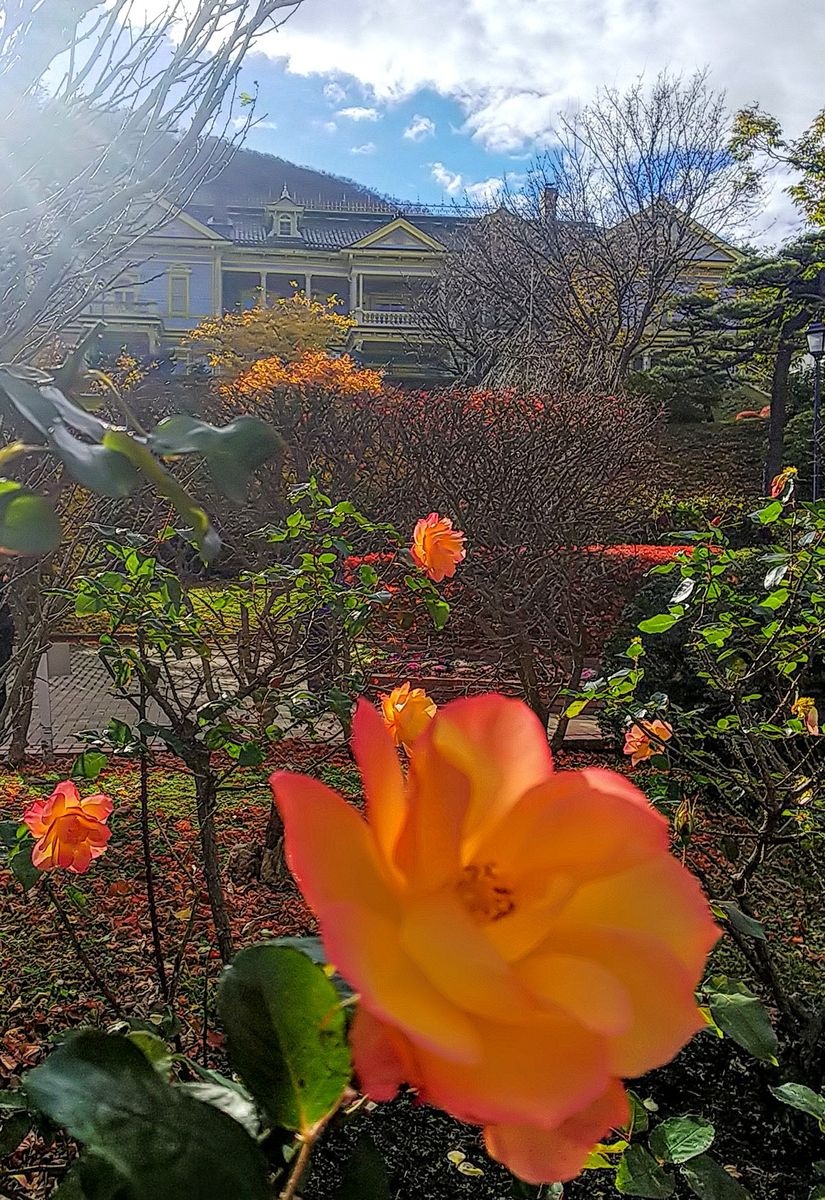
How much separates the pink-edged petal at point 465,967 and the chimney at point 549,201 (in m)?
17.8

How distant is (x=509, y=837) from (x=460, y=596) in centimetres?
699

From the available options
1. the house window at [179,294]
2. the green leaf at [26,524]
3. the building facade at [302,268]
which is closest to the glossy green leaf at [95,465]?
the green leaf at [26,524]

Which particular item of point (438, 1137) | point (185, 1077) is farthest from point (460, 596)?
point (185, 1077)

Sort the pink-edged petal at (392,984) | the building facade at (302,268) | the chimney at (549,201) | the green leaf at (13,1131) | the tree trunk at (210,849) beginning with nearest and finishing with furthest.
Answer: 1. the pink-edged petal at (392,984)
2. the green leaf at (13,1131)
3. the tree trunk at (210,849)
4. the chimney at (549,201)
5. the building facade at (302,268)

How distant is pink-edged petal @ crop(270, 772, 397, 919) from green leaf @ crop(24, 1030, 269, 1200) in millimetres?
97

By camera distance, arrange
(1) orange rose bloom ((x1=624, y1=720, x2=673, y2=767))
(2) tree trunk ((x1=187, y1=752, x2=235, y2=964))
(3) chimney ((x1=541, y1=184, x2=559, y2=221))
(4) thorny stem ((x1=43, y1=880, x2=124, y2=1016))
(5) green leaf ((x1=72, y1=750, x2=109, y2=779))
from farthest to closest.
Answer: (3) chimney ((x1=541, y1=184, x2=559, y2=221))
(1) orange rose bloom ((x1=624, y1=720, x2=673, y2=767))
(2) tree trunk ((x1=187, y1=752, x2=235, y2=964))
(5) green leaf ((x1=72, y1=750, x2=109, y2=779))
(4) thorny stem ((x1=43, y1=880, x2=124, y2=1016))

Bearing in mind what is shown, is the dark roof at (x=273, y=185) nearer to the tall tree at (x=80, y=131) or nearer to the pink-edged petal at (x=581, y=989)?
the tall tree at (x=80, y=131)

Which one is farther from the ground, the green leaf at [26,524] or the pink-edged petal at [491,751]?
the green leaf at [26,524]

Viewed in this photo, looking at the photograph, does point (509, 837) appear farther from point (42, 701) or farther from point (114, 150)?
point (42, 701)

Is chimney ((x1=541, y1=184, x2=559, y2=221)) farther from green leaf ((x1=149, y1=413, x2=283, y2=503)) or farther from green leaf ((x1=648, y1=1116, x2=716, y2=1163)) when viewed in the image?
green leaf ((x1=149, y1=413, x2=283, y2=503))

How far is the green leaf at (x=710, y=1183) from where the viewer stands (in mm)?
843

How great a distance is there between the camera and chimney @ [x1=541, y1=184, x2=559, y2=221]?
1647 centimetres

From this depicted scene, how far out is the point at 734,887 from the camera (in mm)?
1604

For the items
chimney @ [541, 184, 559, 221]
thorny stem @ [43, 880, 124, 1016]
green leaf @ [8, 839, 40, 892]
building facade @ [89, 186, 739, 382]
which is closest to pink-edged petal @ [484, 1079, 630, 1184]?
green leaf @ [8, 839, 40, 892]
